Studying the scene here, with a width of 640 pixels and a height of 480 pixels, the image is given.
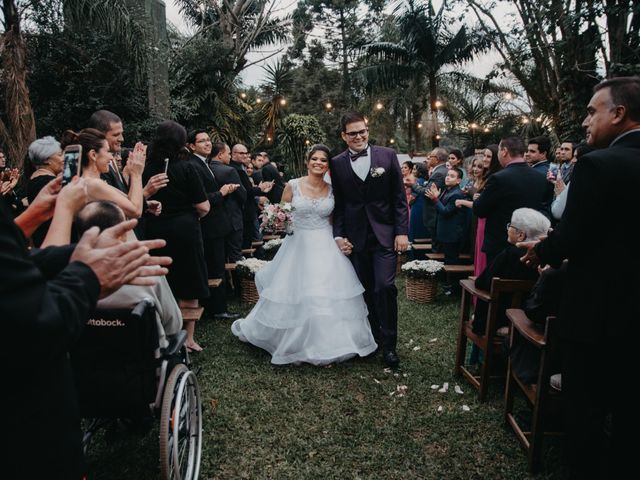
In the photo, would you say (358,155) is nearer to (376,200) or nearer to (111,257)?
(376,200)

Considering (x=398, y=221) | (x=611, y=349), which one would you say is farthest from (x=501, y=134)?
(x=611, y=349)

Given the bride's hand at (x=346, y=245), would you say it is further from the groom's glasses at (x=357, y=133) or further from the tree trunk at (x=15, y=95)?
the tree trunk at (x=15, y=95)

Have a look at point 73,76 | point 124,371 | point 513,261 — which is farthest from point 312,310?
point 73,76

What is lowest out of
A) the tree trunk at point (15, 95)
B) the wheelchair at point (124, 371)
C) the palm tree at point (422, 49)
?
the wheelchair at point (124, 371)

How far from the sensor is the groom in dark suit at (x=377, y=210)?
4410mm

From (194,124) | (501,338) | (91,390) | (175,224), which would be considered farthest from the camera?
(194,124)

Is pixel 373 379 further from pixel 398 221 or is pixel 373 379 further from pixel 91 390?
pixel 91 390

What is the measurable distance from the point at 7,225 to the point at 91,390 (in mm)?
1519

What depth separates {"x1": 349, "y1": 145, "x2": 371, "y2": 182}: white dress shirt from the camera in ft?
14.6

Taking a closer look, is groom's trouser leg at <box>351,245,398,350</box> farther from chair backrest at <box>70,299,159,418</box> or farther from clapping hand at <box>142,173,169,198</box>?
chair backrest at <box>70,299,159,418</box>

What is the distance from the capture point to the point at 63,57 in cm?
1070

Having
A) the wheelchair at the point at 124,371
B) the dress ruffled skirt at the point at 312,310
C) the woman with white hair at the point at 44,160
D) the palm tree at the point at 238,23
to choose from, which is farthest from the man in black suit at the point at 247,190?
the palm tree at the point at 238,23

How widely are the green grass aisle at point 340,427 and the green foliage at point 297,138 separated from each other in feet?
57.1

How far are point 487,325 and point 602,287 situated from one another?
5.00 ft
